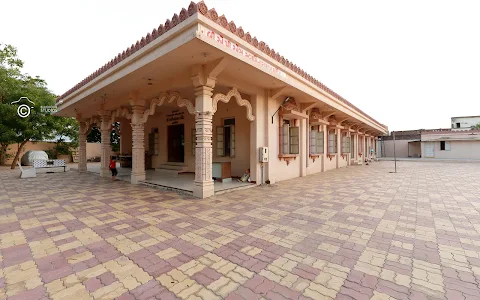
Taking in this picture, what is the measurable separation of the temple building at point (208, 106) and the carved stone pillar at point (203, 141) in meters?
0.03

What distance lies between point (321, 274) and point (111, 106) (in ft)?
32.3

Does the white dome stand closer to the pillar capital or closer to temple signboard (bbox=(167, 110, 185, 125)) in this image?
temple signboard (bbox=(167, 110, 185, 125))

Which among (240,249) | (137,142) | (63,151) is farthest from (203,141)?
(63,151)

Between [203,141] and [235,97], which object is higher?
[235,97]

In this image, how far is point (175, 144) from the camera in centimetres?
1119

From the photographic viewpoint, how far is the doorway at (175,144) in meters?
11.0

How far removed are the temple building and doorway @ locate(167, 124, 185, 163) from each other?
0.05 metres

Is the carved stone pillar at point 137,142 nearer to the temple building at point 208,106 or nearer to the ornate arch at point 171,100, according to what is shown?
the temple building at point 208,106

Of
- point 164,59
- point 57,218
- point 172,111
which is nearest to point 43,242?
point 57,218

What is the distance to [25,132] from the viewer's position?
40.9 feet

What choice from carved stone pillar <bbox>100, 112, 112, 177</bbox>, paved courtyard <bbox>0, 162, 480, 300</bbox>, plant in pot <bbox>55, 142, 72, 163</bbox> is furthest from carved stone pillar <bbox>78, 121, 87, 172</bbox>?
plant in pot <bbox>55, 142, 72, 163</bbox>

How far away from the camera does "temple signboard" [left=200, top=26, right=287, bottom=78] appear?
4007mm

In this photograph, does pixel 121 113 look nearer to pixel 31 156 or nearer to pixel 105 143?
pixel 105 143

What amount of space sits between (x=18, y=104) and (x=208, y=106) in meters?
13.7
